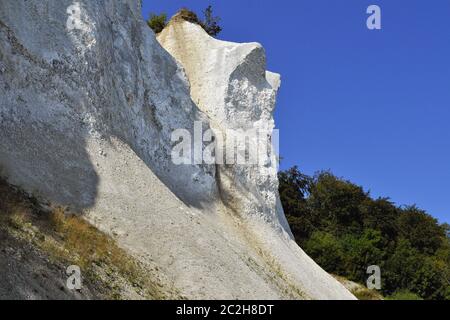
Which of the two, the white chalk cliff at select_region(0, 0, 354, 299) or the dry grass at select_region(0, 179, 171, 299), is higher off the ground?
the white chalk cliff at select_region(0, 0, 354, 299)

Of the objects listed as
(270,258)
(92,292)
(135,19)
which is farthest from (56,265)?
(135,19)

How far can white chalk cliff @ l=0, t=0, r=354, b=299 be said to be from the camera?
16.4 metres

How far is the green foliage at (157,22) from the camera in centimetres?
3991

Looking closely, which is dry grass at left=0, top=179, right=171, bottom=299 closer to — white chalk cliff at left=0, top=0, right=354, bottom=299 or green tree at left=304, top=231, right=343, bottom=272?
white chalk cliff at left=0, top=0, right=354, bottom=299

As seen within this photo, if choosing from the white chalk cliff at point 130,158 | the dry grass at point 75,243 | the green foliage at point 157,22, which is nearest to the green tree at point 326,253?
the white chalk cliff at point 130,158

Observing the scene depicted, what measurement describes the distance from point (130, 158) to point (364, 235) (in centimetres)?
3202

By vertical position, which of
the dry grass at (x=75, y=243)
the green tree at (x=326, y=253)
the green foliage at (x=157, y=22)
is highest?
the green foliage at (x=157, y=22)

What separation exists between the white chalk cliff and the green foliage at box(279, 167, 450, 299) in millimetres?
14632

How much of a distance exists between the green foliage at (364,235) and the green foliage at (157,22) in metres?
17.2

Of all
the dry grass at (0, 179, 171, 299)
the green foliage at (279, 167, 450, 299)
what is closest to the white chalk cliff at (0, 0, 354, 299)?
the dry grass at (0, 179, 171, 299)

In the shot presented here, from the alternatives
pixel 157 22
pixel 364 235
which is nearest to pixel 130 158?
pixel 157 22

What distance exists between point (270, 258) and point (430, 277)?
938 inches

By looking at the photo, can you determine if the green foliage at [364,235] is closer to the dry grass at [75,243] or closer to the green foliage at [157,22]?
the green foliage at [157,22]

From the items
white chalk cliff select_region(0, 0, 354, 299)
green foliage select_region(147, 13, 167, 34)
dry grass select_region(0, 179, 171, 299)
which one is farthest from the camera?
green foliage select_region(147, 13, 167, 34)
